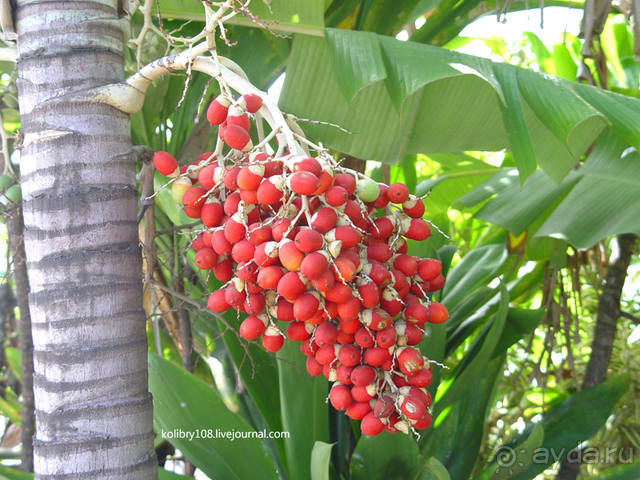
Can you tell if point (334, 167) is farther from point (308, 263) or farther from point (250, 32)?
point (250, 32)

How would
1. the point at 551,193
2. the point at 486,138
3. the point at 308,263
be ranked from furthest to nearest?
1. the point at 551,193
2. the point at 486,138
3. the point at 308,263

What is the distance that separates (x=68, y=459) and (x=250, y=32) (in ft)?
3.35

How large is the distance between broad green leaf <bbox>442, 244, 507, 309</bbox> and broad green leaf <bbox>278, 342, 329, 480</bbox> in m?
0.73

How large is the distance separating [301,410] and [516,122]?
76 cm

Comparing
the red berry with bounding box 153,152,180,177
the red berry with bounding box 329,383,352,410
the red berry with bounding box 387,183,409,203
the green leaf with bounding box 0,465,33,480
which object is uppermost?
the red berry with bounding box 153,152,180,177

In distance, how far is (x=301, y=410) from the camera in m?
1.32

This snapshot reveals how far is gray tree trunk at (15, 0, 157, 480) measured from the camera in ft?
2.34

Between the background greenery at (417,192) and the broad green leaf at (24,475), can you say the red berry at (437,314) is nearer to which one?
the background greenery at (417,192)

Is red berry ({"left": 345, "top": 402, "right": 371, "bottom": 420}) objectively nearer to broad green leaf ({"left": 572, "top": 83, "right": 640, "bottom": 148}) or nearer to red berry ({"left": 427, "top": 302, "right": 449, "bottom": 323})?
red berry ({"left": 427, "top": 302, "right": 449, "bottom": 323})

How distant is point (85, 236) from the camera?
72 centimetres

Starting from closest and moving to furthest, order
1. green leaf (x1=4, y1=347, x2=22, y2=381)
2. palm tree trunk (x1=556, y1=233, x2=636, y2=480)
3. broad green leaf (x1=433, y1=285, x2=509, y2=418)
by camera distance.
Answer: broad green leaf (x1=433, y1=285, x2=509, y2=418)
palm tree trunk (x1=556, y1=233, x2=636, y2=480)
green leaf (x1=4, y1=347, x2=22, y2=381)

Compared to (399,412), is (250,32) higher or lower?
higher

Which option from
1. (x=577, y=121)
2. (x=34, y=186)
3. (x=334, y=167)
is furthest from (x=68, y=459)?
(x=577, y=121)

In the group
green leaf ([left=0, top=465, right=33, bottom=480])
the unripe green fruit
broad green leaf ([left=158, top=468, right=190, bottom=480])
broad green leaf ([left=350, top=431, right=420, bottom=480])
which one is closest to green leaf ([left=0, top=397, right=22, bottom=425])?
green leaf ([left=0, top=465, right=33, bottom=480])
